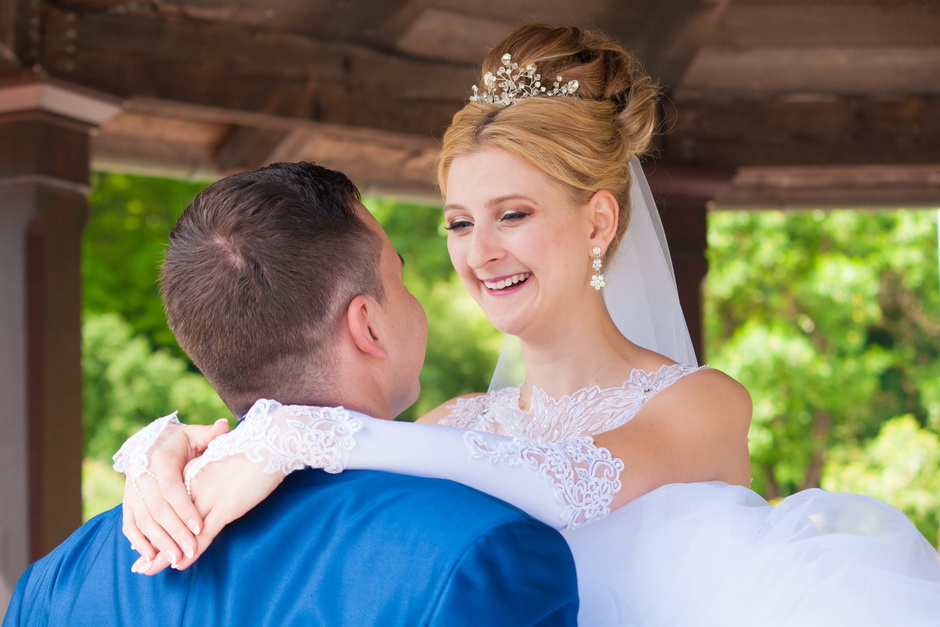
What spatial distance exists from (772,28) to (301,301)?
449 cm

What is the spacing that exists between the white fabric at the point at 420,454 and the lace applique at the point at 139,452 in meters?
0.09

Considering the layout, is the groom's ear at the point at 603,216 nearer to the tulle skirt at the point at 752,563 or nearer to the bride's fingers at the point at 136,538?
the tulle skirt at the point at 752,563

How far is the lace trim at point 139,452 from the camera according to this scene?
1566 millimetres

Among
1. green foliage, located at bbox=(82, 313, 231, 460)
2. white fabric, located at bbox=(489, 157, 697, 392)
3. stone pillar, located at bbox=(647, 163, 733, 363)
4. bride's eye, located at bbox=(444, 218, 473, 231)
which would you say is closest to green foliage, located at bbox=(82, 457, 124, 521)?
green foliage, located at bbox=(82, 313, 231, 460)

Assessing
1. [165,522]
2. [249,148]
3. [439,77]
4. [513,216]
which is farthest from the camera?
[249,148]

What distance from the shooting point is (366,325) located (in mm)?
1564

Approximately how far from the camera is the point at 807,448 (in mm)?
14984

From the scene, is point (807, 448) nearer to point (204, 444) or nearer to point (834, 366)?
point (834, 366)

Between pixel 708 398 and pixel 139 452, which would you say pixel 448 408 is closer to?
pixel 708 398

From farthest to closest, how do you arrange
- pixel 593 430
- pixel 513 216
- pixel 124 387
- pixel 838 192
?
1. pixel 124 387
2. pixel 838 192
3. pixel 513 216
4. pixel 593 430

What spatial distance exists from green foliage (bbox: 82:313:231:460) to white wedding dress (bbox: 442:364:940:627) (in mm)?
12004

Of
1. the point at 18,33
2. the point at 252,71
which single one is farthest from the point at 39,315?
the point at 252,71

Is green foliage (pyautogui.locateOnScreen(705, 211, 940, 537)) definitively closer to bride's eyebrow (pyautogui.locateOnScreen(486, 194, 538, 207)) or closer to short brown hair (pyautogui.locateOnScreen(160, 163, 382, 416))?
bride's eyebrow (pyautogui.locateOnScreen(486, 194, 538, 207))

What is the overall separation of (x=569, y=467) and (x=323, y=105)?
10.9 feet
